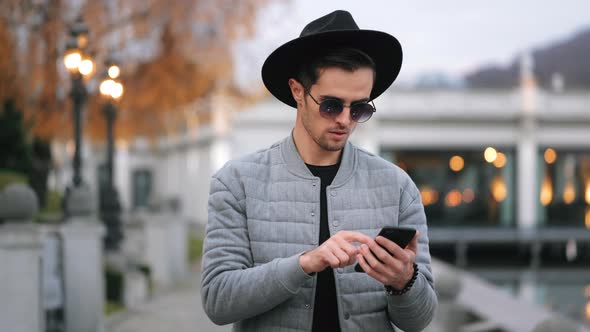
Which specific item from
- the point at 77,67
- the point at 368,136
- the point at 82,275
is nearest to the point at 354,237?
the point at 82,275

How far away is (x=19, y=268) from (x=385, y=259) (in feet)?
15.1

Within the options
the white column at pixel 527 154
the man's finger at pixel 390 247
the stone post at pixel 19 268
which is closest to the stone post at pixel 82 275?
the stone post at pixel 19 268

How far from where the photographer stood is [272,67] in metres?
2.86

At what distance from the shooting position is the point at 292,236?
2.70 meters

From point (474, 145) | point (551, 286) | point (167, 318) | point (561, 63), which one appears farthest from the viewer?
point (561, 63)

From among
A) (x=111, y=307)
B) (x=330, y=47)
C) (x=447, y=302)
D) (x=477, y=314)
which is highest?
(x=330, y=47)

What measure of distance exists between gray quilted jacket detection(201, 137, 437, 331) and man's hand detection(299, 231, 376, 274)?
0.63ft

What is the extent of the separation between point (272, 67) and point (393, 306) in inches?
37.7

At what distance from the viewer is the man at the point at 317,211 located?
2.63 m

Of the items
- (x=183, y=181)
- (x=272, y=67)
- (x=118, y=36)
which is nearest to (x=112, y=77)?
(x=118, y=36)

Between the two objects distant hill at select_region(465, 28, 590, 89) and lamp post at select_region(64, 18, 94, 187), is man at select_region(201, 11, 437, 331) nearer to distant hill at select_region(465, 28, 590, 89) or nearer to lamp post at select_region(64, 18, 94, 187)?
lamp post at select_region(64, 18, 94, 187)

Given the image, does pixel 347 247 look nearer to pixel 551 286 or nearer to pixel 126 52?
pixel 126 52

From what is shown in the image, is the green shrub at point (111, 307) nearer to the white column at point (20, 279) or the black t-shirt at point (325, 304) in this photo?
the white column at point (20, 279)

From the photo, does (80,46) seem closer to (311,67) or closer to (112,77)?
(112,77)
